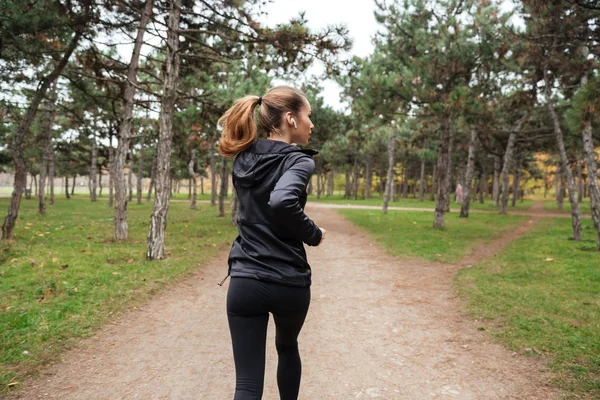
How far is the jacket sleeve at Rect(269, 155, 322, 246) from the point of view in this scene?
5.42 ft

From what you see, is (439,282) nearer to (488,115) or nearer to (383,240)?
(383,240)

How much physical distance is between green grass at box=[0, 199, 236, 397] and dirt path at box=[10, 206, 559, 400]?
10.1 inches

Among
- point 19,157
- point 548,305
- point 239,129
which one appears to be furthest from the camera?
point 19,157

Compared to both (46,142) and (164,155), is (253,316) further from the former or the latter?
(46,142)

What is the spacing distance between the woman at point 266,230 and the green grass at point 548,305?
2.77 metres

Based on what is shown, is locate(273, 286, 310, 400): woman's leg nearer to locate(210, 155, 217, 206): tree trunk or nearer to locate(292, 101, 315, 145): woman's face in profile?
locate(292, 101, 315, 145): woman's face in profile

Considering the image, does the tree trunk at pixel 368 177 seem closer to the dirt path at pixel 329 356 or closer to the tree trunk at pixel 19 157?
the tree trunk at pixel 19 157

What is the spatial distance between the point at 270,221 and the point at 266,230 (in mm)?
46

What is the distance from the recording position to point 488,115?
11469mm

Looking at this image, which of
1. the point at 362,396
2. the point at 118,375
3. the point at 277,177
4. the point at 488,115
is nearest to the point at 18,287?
the point at 118,375

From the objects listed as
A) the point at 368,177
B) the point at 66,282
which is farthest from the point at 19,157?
the point at 368,177

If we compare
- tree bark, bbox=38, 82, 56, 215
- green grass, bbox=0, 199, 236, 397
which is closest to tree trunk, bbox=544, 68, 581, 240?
green grass, bbox=0, 199, 236, 397

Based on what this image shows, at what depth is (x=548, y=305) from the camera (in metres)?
5.38

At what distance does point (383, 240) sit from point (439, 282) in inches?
200
